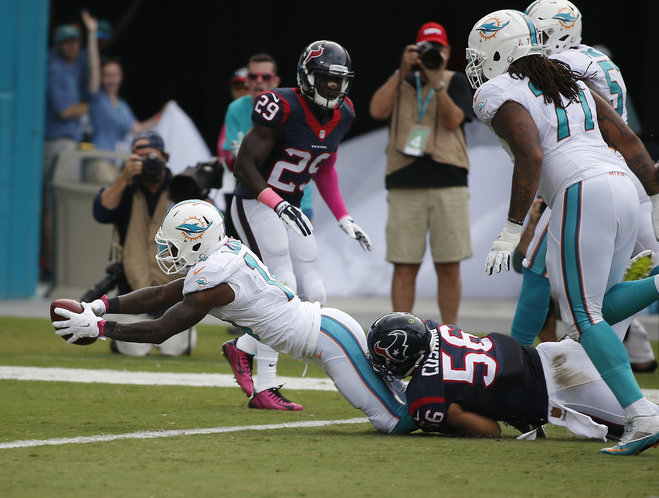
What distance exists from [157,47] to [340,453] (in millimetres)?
11584

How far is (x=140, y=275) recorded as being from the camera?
283 inches

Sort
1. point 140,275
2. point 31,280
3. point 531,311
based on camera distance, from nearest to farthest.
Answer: point 531,311, point 140,275, point 31,280

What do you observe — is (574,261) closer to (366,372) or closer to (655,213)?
(655,213)

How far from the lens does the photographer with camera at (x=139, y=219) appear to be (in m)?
7.17

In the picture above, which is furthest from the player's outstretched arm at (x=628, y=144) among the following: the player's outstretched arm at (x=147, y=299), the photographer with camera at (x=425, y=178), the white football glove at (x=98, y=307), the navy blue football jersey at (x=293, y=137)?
the photographer with camera at (x=425, y=178)

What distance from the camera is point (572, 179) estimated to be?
411 centimetres

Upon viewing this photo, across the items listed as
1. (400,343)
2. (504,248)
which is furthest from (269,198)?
(504,248)

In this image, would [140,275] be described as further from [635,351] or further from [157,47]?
[157,47]

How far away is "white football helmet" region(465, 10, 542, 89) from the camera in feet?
14.1

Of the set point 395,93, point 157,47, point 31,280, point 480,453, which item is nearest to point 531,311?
point 480,453

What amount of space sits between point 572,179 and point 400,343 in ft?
2.80

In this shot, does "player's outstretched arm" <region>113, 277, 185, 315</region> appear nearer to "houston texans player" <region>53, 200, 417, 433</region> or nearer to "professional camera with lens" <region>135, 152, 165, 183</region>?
"houston texans player" <region>53, 200, 417, 433</region>

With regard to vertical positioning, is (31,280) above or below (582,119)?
below

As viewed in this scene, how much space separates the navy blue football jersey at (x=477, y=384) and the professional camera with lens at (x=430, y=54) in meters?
3.35
